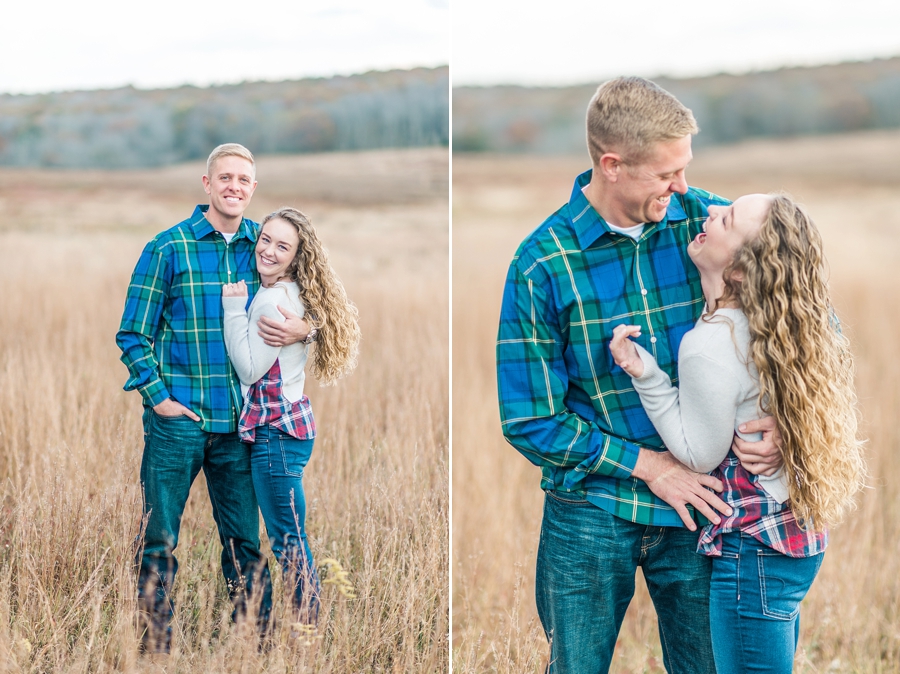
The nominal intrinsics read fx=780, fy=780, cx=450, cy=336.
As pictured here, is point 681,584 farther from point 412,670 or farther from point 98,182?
point 98,182

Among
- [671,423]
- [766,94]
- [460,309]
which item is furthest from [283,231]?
[766,94]

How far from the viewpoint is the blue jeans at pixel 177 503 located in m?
2.57

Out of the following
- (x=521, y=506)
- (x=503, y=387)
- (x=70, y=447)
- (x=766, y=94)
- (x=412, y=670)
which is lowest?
(x=412, y=670)

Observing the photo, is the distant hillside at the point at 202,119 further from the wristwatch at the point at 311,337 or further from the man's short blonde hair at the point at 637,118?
the man's short blonde hair at the point at 637,118

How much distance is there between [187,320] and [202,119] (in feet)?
5.33

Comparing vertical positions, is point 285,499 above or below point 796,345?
below

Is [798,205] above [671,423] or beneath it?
above

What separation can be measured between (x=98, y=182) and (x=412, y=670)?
2.80m

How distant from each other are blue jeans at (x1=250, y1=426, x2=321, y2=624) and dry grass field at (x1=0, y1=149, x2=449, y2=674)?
0.55ft

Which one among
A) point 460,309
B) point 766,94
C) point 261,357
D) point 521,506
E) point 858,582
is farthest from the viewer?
point 766,94

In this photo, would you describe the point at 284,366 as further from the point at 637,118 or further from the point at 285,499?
the point at 637,118

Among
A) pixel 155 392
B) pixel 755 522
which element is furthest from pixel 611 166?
pixel 155 392

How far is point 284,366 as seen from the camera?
2553 millimetres

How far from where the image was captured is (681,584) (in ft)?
6.51
